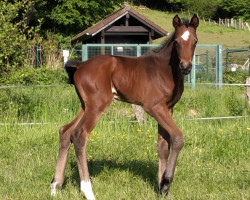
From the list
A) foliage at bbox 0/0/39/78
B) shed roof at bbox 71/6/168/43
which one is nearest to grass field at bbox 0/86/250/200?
foliage at bbox 0/0/39/78

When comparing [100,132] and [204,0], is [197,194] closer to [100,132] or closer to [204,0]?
[100,132]

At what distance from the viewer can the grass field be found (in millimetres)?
5480

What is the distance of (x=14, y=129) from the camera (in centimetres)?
888

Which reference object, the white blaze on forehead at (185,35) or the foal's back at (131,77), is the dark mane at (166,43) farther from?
the white blaze on forehead at (185,35)

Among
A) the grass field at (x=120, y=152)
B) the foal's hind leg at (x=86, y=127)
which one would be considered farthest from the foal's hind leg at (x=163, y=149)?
the foal's hind leg at (x=86, y=127)

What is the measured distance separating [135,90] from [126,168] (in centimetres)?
165

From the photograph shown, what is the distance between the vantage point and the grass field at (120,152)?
548 cm

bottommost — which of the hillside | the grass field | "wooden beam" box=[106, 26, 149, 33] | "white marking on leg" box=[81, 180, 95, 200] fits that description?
the hillside

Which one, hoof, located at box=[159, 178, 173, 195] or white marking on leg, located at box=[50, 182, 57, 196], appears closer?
hoof, located at box=[159, 178, 173, 195]

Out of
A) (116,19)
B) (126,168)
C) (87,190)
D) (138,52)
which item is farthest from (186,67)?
(116,19)

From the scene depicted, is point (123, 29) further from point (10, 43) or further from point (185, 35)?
point (185, 35)

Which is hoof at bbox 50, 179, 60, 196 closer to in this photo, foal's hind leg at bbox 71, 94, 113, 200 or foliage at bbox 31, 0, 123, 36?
foal's hind leg at bbox 71, 94, 113, 200

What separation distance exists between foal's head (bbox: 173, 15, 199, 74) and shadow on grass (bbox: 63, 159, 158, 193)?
1.88m

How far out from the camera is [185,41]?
4.82 metres
